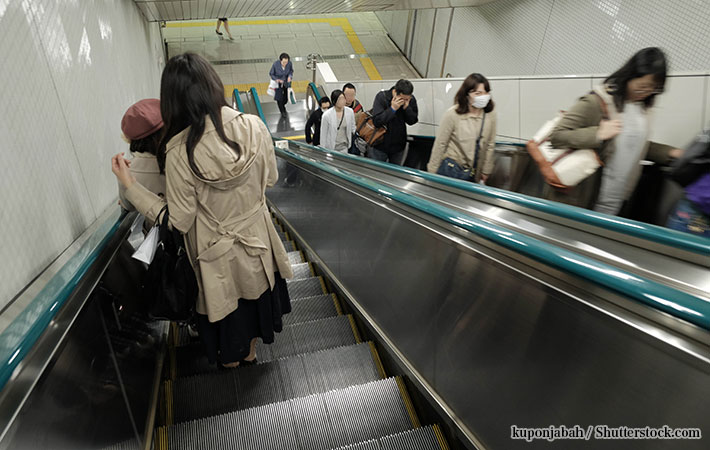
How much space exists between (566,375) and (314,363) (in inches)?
63.9

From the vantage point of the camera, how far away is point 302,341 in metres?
2.91

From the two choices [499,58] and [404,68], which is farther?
[404,68]

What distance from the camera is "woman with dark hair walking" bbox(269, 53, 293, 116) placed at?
10359 millimetres

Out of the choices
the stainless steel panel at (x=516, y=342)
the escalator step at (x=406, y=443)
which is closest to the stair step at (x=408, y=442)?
the escalator step at (x=406, y=443)

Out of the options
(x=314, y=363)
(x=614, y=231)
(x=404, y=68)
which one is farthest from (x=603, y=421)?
(x=404, y=68)

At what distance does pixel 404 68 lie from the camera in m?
14.6

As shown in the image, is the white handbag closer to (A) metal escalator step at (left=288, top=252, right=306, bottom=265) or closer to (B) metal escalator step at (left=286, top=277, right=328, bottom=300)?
(B) metal escalator step at (left=286, top=277, right=328, bottom=300)

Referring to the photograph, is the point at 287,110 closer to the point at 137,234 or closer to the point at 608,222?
the point at 137,234

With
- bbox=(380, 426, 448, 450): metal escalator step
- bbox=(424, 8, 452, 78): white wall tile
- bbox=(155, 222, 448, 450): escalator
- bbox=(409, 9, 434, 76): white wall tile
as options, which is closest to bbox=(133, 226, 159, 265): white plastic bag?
bbox=(155, 222, 448, 450): escalator

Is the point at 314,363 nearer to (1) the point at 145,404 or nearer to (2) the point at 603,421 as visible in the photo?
(1) the point at 145,404

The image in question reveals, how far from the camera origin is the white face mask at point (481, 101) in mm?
3328

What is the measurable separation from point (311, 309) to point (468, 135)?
1938mm

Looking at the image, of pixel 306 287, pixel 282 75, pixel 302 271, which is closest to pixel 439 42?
pixel 282 75

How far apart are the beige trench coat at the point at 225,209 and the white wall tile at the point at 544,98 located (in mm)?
3493
